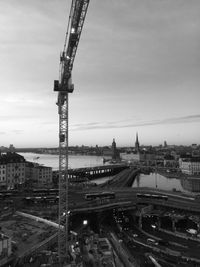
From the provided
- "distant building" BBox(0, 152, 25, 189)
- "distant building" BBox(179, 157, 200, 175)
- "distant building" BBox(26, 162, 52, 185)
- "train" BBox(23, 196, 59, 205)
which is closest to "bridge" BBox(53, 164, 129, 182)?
"distant building" BBox(26, 162, 52, 185)

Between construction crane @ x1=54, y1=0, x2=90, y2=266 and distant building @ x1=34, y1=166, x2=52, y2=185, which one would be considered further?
distant building @ x1=34, y1=166, x2=52, y2=185

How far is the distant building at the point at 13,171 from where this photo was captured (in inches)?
2277

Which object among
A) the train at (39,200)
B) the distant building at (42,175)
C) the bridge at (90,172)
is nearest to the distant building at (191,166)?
the bridge at (90,172)

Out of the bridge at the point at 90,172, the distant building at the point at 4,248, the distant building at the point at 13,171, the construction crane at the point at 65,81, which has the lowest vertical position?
the bridge at the point at 90,172

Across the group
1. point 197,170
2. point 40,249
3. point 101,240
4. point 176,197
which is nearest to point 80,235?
point 101,240

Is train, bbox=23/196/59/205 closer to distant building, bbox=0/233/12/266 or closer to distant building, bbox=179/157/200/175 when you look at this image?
distant building, bbox=0/233/12/266

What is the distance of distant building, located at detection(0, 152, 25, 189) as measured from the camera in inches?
2277

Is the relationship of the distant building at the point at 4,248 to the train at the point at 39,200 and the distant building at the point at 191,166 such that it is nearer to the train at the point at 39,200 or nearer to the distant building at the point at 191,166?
the train at the point at 39,200

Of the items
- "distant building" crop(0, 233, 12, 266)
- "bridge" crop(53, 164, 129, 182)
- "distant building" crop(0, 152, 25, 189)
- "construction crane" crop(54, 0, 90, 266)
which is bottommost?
"bridge" crop(53, 164, 129, 182)

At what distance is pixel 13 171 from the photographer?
196 ft

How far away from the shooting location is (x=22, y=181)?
61406mm

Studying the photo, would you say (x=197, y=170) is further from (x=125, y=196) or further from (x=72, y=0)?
(x=72, y=0)

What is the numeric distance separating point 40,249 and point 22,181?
131ft

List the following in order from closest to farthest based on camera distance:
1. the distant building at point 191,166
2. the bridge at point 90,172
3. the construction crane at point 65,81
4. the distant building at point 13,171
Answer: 1. the construction crane at point 65,81
2. the distant building at point 13,171
3. the distant building at point 191,166
4. the bridge at point 90,172
